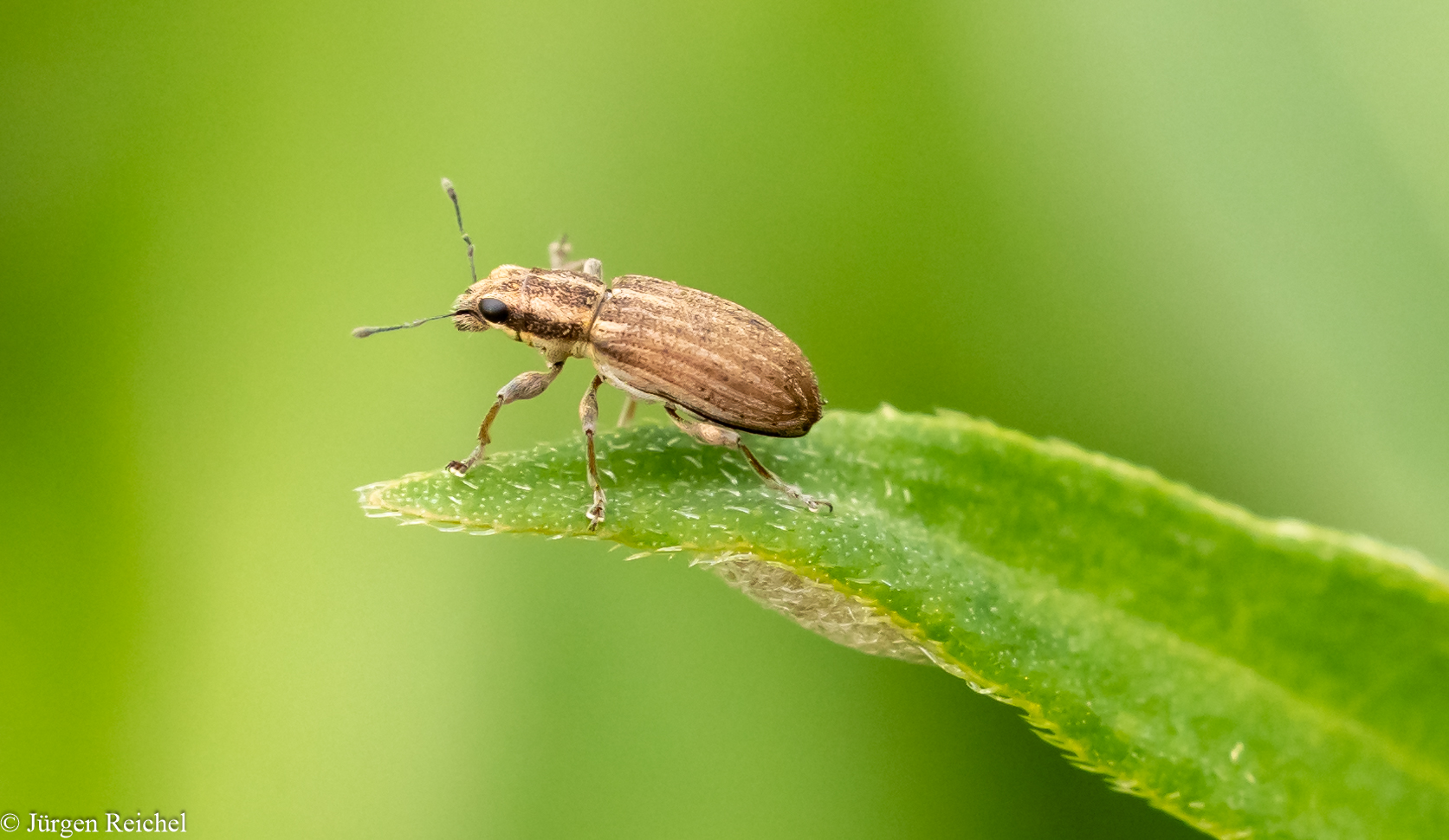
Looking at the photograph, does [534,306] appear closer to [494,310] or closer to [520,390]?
[494,310]

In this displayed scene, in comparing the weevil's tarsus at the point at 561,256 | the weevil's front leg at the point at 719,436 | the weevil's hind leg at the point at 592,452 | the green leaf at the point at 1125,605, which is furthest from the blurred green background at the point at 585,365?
the green leaf at the point at 1125,605

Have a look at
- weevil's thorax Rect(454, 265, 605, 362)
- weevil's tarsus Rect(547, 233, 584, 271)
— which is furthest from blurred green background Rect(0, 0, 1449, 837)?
weevil's thorax Rect(454, 265, 605, 362)

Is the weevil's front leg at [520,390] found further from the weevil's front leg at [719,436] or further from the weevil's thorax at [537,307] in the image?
the weevil's front leg at [719,436]

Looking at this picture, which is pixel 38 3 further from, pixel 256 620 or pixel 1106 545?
pixel 1106 545

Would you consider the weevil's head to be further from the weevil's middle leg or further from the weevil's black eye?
the weevil's middle leg

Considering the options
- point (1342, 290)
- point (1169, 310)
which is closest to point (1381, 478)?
point (1342, 290)

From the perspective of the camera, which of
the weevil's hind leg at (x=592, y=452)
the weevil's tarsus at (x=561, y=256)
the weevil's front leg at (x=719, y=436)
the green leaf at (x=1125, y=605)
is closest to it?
the green leaf at (x=1125, y=605)

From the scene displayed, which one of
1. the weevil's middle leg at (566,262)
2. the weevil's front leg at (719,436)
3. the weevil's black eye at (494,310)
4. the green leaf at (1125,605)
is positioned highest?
the weevil's middle leg at (566,262)

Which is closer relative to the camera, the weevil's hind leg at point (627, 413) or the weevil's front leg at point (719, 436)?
the weevil's front leg at point (719, 436)
